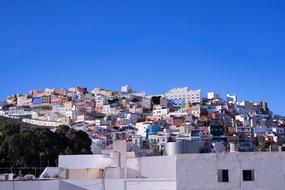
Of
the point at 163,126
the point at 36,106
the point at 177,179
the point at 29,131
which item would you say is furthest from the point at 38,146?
the point at 36,106

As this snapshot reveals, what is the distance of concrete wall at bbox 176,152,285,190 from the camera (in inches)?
741

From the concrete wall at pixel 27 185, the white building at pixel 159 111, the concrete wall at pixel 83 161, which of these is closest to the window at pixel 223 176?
the concrete wall at pixel 27 185

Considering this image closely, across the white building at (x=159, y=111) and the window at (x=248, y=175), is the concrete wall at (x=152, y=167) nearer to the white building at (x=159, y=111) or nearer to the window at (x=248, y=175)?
the window at (x=248, y=175)

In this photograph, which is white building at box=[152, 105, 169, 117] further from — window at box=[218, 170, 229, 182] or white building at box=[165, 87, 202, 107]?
window at box=[218, 170, 229, 182]

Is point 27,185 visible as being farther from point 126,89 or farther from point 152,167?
point 126,89

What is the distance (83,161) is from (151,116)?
107 meters

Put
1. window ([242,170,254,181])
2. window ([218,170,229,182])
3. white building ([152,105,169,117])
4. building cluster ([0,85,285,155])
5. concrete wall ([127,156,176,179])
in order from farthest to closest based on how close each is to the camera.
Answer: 1. white building ([152,105,169,117])
2. building cluster ([0,85,285,155])
3. concrete wall ([127,156,176,179])
4. window ([218,170,229,182])
5. window ([242,170,254,181])

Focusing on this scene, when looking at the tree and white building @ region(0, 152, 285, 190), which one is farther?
the tree

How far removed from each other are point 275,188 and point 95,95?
5522 inches

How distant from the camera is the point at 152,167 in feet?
76.8

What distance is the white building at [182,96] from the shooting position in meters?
159

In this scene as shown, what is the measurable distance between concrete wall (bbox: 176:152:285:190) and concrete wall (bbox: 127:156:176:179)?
2.42m

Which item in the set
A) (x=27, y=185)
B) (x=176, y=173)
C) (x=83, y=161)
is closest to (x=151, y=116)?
(x=83, y=161)

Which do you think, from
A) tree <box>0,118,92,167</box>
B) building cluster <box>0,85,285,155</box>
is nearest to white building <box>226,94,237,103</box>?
building cluster <box>0,85,285,155</box>
